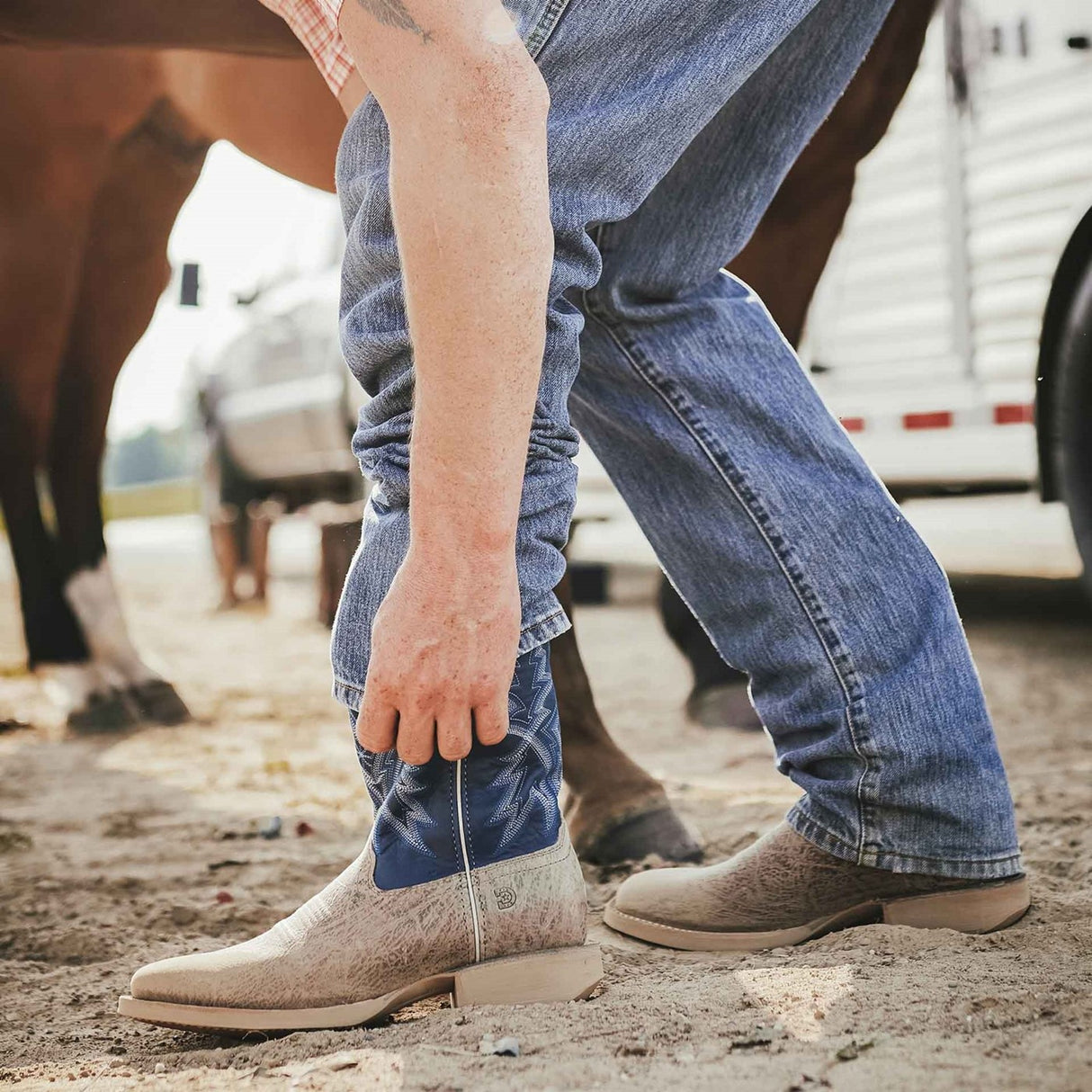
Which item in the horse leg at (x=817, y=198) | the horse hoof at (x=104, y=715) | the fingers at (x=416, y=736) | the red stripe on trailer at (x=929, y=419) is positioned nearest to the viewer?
the fingers at (x=416, y=736)

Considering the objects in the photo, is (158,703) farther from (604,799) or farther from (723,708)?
(604,799)

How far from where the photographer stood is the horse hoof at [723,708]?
2.73 metres

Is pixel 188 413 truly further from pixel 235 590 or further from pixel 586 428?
pixel 586 428

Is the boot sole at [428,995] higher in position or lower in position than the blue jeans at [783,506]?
lower

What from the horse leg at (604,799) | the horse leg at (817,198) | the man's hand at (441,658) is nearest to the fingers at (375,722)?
the man's hand at (441,658)

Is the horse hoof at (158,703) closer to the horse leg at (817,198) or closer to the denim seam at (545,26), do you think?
the horse leg at (817,198)

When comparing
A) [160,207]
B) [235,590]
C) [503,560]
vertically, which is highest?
[160,207]

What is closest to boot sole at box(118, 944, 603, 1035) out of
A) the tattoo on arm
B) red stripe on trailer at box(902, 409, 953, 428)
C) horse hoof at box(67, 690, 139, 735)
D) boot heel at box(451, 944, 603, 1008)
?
boot heel at box(451, 944, 603, 1008)

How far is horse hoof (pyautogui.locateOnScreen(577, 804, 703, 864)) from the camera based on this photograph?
5.69ft

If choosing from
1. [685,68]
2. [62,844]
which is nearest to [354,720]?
[685,68]

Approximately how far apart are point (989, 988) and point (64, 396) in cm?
290

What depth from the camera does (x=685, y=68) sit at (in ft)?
3.58

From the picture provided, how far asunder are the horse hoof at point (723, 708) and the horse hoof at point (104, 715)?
4.31 feet

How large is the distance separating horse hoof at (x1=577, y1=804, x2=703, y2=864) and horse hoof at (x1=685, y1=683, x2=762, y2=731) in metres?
0.98
